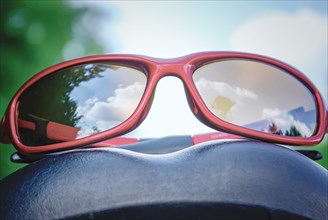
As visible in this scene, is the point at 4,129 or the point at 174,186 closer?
the point at 174,186

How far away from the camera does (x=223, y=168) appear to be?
0.25 m

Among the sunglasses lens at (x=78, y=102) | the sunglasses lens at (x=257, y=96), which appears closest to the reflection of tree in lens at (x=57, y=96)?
the sunglasses lens at (x=78, y=102)

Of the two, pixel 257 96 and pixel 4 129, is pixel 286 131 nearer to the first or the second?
pixel 257 96

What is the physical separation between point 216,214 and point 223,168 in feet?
0.10

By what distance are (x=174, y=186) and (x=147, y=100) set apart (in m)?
0.18

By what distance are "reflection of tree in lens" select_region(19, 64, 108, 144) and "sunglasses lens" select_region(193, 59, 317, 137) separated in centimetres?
11

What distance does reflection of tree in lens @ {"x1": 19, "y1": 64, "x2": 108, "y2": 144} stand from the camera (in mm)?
391

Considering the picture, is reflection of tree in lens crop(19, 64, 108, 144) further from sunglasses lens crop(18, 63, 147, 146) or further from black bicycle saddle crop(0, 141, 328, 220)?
black bicycle saddle crop(0, 141, 328, 220)

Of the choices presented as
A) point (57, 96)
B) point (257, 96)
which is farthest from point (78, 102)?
point (257, 96)

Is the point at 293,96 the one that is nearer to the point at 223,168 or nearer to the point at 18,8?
the point at 223,168

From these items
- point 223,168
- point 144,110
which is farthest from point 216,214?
point 144,110

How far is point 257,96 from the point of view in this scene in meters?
0.49

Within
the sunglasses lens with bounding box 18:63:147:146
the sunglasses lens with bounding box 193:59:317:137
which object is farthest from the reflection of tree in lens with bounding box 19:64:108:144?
the sunglasses lens with bounding box 193:59:317:137

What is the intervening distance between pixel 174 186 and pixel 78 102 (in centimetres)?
22
